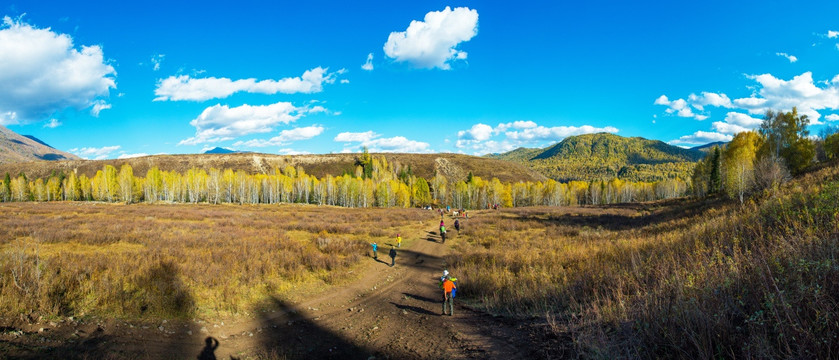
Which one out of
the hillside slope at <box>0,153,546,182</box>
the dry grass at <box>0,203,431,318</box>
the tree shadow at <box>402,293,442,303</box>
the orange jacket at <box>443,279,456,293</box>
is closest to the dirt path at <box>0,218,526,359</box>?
the tree shadow at <box>402,293,442,303</box>

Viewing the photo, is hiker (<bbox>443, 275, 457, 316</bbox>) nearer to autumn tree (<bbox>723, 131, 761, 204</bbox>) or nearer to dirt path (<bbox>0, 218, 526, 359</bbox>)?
dirt path (<bbox>0, 218, 526, 359</bbox>)

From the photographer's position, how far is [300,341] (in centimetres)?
937

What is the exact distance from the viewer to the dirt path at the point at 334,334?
7.96 m

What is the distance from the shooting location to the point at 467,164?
178 metres

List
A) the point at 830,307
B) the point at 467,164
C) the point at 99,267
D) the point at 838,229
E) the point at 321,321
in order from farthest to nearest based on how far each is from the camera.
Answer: the point at 467,164, the point at 99,267, the point at 321,321, the point at 838,229, the point at 830,307

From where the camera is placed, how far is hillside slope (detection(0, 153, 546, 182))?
147125mm

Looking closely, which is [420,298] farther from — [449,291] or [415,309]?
[449,291]

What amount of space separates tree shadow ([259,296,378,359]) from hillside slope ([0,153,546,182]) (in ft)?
457

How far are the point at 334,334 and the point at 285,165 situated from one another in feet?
553

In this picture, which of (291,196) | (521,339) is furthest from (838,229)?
(291,196)

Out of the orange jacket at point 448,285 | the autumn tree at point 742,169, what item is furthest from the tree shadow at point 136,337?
the autumn tree at point 742,169

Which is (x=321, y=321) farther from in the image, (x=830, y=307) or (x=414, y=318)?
(x=830, y=307)

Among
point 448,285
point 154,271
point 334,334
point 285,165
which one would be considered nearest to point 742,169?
point 448,285

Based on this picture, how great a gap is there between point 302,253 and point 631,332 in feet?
56.0
